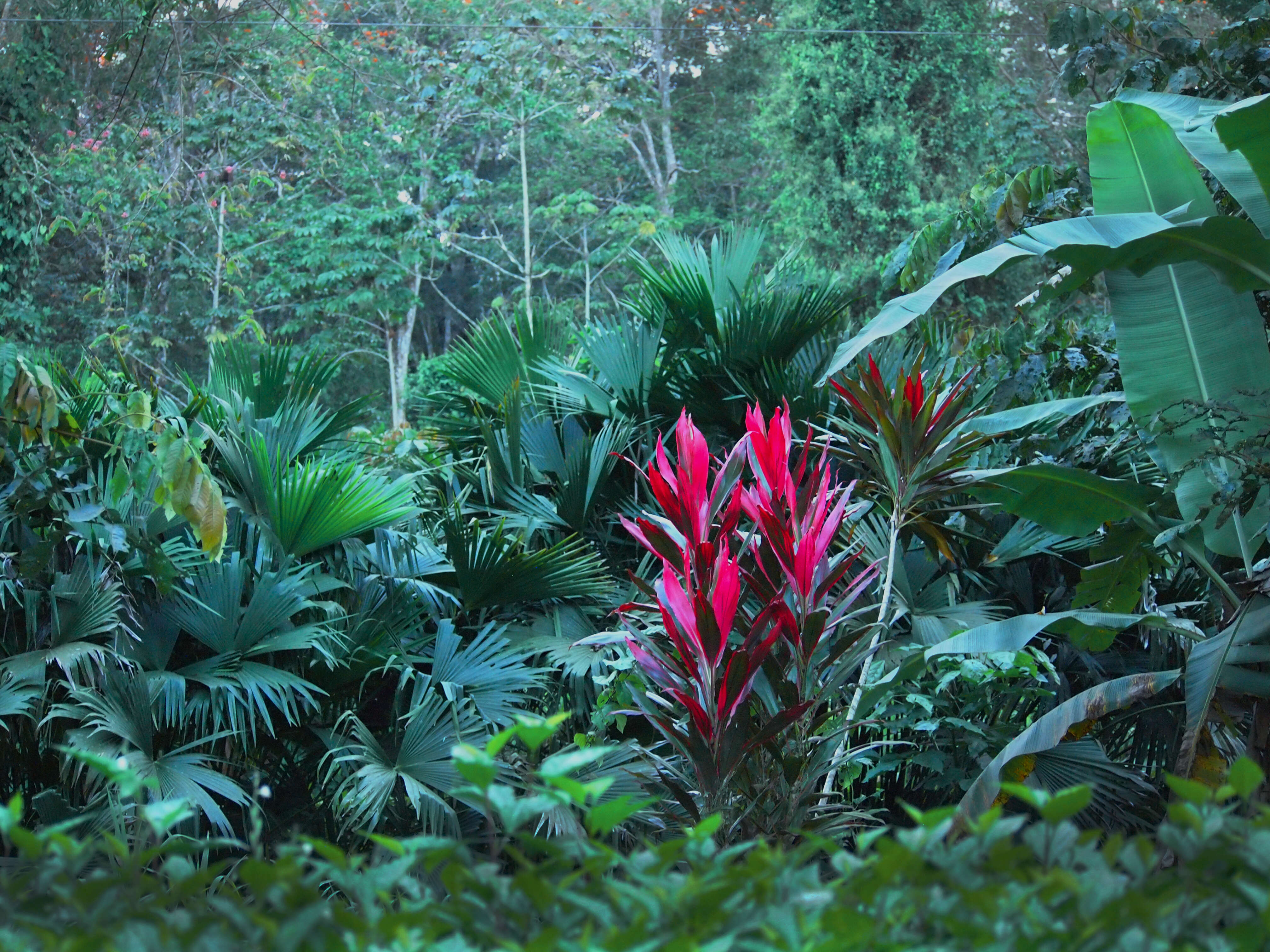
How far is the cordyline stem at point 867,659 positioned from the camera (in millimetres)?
2689

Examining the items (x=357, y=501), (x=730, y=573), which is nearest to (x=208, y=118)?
(x=357, y=501)

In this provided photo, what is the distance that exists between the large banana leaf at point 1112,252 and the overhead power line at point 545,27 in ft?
18.3

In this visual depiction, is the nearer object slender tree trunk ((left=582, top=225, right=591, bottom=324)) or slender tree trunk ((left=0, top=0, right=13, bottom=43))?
slender tree trunk ((left=0, top=0, right=13, bottom=43))

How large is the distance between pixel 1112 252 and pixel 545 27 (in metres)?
10.7

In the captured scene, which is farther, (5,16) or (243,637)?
(5,16)

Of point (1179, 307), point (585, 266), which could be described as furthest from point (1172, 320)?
point (585, 266)

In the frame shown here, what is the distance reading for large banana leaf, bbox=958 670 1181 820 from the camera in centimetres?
288

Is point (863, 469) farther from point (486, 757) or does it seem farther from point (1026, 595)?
point (486, 757)

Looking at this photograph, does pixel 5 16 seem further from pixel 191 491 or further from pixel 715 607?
pixel 715 607

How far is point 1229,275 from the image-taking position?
2797 mm

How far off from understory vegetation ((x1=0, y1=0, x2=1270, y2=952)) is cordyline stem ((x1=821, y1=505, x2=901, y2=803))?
0.12 feet

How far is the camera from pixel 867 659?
2.95 m

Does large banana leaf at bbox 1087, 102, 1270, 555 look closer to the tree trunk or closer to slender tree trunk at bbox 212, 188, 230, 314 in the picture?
slender tree trunk at bbox 212, 188, 230, 314

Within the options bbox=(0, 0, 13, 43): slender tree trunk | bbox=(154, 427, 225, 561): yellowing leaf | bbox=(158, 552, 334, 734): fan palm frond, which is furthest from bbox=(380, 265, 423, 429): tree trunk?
bbox=(154, 427, 225, 561): yellowing leaf
